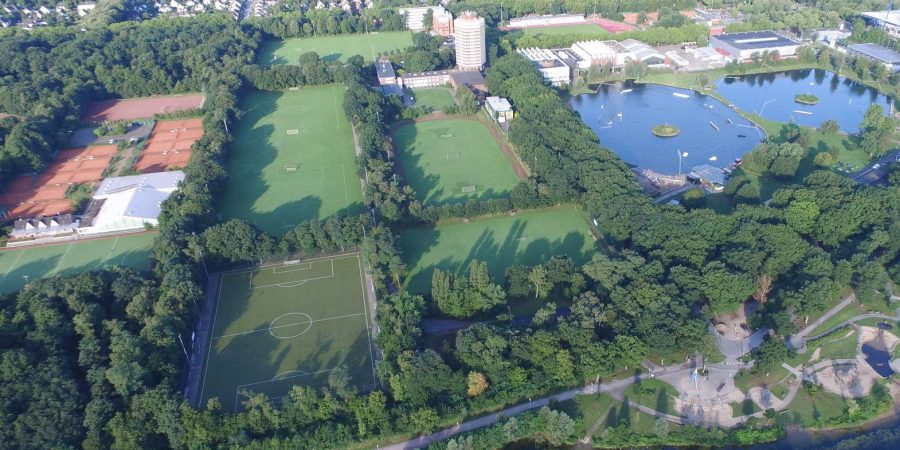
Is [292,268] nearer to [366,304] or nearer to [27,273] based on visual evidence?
[366,304]

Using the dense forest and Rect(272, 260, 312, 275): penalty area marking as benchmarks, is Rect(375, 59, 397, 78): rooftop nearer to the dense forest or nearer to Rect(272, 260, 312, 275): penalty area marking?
the dense forest

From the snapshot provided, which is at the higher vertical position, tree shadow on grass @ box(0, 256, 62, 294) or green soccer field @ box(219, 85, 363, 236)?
green soccer field @ box(219, 85, 363, 236)

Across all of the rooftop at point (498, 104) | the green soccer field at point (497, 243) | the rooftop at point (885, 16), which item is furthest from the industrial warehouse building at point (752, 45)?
the green soccer field at point (497, 243)

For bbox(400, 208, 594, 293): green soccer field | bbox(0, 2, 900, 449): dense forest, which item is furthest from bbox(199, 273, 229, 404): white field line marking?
bbox(400, 208, 594, 293): green soccer field

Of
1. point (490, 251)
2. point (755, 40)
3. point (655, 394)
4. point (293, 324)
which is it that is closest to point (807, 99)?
point (755, 40)

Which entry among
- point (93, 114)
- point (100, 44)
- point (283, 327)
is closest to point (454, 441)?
point (283, 327)
